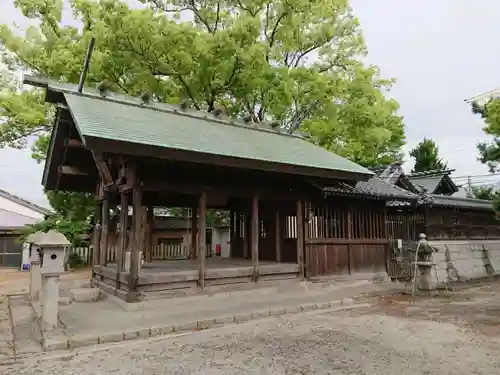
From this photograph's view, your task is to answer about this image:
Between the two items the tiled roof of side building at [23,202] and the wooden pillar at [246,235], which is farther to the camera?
the tiled roof of side building at [23,202]

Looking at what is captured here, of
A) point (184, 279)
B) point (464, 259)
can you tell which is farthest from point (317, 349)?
point (464, 259)

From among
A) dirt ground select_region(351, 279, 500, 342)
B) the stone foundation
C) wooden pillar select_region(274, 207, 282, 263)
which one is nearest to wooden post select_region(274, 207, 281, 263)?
wooden pillar select_region(274, 207, 282, 263)

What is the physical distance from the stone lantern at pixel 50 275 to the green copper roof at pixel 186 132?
197cm

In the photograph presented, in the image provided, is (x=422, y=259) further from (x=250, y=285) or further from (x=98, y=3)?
(x=98, y=3)

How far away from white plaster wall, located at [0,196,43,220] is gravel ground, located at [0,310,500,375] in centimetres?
2446

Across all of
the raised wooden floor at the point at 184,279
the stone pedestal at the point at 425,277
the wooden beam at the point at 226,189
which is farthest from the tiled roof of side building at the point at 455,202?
the raised wooden floor at the point at 184,279

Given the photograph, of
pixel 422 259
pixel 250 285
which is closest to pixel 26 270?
pixel 250 285

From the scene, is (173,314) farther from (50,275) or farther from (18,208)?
(18,208)

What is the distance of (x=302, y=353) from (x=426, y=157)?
32952mm

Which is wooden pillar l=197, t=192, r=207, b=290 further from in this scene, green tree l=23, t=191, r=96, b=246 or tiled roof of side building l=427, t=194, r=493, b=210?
green tree l=23, t=191, r=96, b=246

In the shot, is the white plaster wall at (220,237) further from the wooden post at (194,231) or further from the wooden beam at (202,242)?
the wooden beam at (202,242)

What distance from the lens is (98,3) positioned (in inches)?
658

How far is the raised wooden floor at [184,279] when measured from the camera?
8.56 metres

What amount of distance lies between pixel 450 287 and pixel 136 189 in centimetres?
1082
